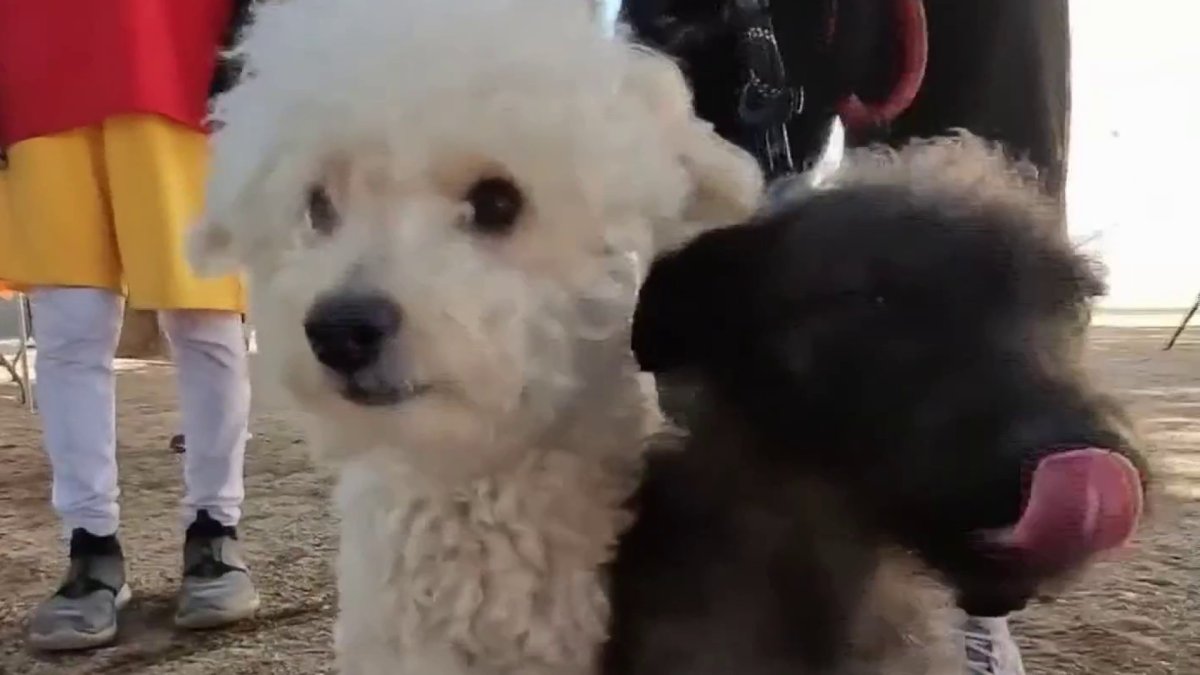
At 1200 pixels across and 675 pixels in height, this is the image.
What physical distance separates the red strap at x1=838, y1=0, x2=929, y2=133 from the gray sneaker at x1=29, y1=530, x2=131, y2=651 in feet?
3.21

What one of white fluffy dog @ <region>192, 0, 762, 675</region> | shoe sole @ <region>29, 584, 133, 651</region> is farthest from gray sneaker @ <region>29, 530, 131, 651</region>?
white fluffy dog @ <region>192, 0, 762, 675</region>

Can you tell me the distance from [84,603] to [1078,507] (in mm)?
1202

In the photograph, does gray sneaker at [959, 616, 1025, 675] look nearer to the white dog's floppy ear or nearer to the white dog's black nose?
the white dog's floppy ear

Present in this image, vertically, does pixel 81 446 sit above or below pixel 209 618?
above

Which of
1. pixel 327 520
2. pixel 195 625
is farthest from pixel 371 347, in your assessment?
pixel 327 520

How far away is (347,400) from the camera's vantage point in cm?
78

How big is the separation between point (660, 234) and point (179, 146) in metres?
0.73

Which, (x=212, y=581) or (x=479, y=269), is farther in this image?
(x=212, y=581)

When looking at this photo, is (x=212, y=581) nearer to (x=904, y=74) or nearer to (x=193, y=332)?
(x=193, y=332)

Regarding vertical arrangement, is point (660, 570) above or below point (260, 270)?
below

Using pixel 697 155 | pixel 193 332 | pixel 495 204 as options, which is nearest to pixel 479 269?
pixel 495 204

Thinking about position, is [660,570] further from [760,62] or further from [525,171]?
[760,62]

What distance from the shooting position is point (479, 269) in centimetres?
Result: 80

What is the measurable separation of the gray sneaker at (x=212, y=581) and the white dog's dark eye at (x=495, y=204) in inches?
33.7
